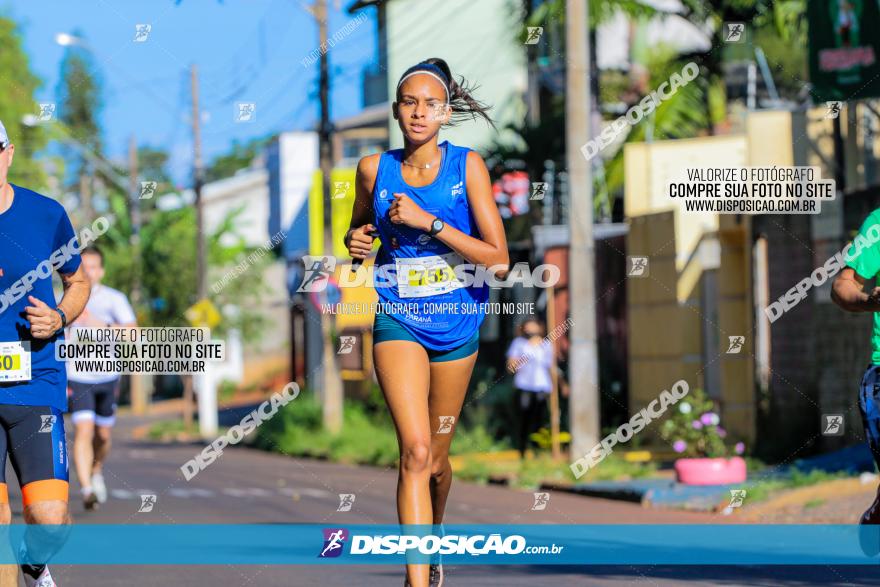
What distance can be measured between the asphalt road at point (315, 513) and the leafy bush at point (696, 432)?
99 cm

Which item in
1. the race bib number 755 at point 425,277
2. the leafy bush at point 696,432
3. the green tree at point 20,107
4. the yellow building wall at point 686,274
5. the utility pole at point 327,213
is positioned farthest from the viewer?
the green tree at point 20,107

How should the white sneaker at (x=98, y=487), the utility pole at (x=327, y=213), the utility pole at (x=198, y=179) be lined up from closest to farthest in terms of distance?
the white sneaker at (x=98, y=487) → the utility pole at (x=327, y=213) → the utility pole at (x=198, y=179)

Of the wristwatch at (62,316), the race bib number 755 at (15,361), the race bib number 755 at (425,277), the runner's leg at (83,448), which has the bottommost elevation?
the runner's leg at (83,448)

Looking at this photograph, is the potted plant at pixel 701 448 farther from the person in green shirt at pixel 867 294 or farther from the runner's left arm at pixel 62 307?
the runner's left arm at pixel 62 307

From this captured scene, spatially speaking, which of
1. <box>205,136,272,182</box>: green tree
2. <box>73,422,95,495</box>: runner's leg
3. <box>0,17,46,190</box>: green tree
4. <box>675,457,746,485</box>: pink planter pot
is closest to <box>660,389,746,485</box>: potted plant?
<box>675,457,746,485</box>: pink planter pot

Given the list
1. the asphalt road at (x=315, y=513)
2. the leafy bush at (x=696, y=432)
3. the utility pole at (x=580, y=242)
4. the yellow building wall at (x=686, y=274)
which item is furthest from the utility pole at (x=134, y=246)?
the leafy bush at (x=696, y=432)

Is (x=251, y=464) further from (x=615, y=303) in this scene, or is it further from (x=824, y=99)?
(x=824, y=99)

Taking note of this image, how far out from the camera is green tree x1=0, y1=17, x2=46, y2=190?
53.7 m

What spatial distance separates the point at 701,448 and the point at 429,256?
981cm

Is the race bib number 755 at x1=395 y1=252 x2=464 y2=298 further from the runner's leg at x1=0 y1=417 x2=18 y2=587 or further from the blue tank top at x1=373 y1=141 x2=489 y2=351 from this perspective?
the runner's leg at x1=0 y1=417 x2=18 y2=587

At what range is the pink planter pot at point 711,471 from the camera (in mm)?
15630

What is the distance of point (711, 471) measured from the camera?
15633 millimetres

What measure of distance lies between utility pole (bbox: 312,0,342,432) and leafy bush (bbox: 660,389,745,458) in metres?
8.97

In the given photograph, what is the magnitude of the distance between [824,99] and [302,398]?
48.7 feet
